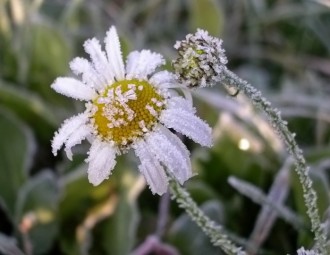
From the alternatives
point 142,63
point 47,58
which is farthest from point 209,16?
→ point 142,63

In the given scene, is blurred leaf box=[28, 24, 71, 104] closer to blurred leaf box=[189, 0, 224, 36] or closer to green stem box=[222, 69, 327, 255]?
blurred leaf box=[189, 0, 224, 36]

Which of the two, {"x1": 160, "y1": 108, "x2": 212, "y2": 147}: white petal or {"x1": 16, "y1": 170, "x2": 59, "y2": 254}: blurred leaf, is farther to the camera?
{"x1": 16, "y1": 170, "x2": 59, "y2": 254}: blurred leaf

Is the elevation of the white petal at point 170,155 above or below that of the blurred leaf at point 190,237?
below

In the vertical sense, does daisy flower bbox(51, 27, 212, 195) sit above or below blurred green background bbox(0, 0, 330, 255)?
below

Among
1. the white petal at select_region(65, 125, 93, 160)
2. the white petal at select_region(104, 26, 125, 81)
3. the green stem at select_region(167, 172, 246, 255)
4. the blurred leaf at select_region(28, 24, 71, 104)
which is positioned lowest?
the green stem at select_region(167, 172, 246, 255)

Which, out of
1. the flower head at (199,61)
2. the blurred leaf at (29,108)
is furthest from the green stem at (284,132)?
the blurred leaf at (29,108)

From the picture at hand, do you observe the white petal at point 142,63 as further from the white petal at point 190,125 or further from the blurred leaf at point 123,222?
the blurred leaf at point 123,222

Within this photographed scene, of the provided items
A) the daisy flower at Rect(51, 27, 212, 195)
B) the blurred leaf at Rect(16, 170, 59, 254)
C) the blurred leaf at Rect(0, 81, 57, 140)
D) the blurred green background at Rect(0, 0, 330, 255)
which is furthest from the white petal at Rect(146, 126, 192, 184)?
the blurred leaf at Rect(0, 81, 57, 140)
